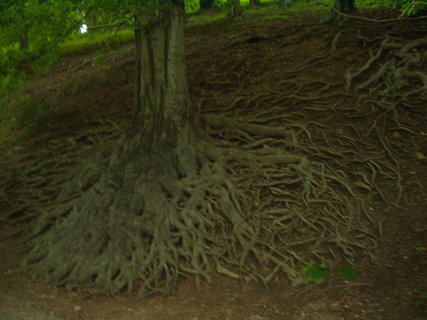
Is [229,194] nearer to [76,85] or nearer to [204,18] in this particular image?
[76,85]

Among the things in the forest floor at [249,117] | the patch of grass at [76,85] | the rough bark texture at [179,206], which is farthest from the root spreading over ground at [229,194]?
the patch of grass at [76,85]

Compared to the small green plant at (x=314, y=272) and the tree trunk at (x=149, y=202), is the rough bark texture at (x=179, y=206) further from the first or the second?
the small green plant at (x=314, y=272)

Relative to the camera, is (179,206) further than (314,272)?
Yes

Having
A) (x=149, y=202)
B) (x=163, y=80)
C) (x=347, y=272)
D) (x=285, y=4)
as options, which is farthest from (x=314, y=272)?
(x=285, y=4)

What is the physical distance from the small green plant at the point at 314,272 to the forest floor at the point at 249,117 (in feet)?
0.41

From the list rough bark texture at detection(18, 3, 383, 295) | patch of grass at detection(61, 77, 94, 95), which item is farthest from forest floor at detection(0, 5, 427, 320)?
rough bark texture at detection(18, 3, 383, 295)

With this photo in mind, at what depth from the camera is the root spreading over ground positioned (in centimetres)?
759

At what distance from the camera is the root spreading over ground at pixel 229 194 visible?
24.9ft

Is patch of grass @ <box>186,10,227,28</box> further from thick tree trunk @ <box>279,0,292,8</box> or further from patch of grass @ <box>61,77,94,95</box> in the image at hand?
patch of grass @ <box>61,77,94,95</box>

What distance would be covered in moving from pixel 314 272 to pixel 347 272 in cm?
47

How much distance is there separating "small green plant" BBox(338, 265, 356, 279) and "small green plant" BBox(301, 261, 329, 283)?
0.20 meters

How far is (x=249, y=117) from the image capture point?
34.3ft

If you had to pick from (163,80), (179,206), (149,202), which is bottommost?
(179,206)

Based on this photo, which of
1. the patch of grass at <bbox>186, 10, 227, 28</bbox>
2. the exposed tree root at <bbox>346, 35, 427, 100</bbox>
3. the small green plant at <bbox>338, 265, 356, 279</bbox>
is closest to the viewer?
the small green plant at <bbox>338, 265, 356, 279</bbox>
